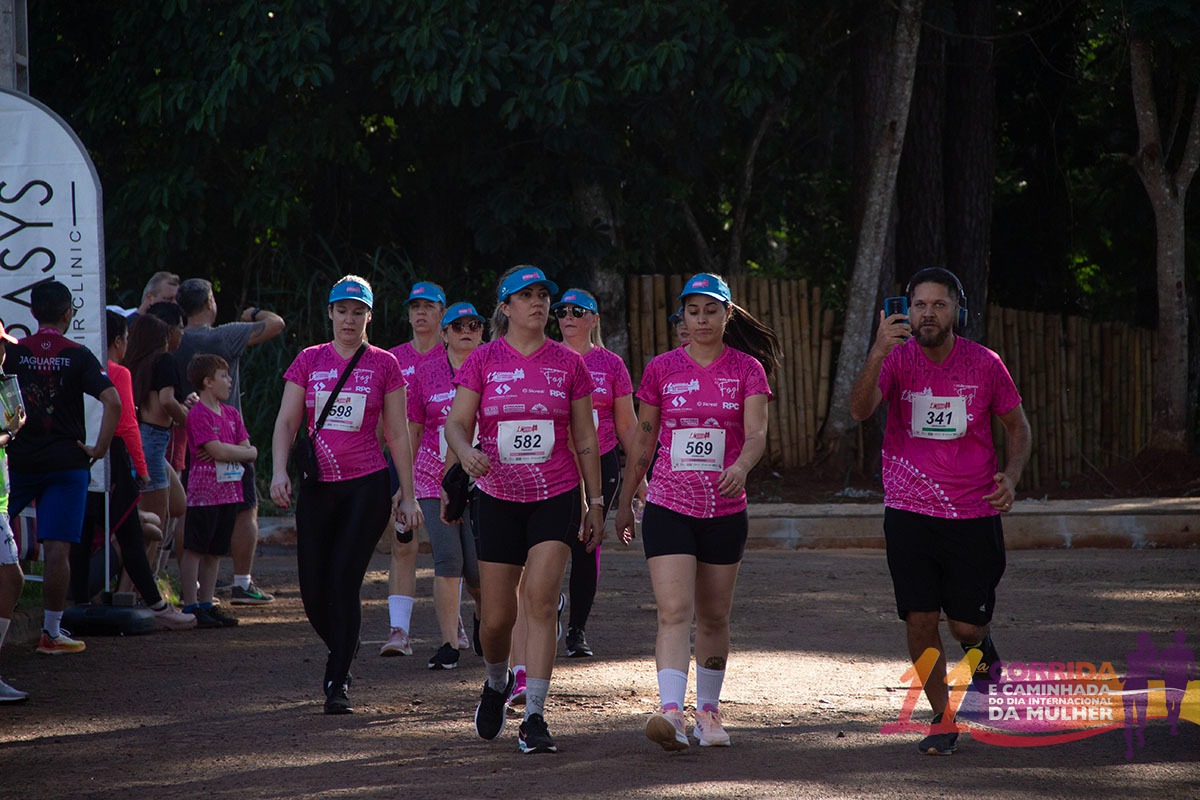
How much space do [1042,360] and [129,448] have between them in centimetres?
1344

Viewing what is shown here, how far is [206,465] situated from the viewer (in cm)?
1005

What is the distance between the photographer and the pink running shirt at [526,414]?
6.22m

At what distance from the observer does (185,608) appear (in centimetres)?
1008

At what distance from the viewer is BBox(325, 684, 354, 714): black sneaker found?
273 inches

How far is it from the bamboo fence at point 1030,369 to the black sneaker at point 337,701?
9.88m

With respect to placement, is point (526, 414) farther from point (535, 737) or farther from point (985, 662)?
point (985, 662)

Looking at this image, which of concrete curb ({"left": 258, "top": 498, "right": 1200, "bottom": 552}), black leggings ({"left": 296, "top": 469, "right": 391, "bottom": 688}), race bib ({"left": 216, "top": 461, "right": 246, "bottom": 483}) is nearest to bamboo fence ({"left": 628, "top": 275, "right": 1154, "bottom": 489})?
concrete curb ({"left": 258, "top": 498, "right": 1200, "bottom": 552})

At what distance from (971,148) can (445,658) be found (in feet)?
42.1

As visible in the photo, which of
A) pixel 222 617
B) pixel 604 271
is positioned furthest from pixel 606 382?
pixel 604 271

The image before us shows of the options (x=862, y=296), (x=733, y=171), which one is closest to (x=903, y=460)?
(x=862, y=296)

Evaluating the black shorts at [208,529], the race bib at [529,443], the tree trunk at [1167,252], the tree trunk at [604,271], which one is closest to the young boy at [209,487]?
the black shorts at [208,529]

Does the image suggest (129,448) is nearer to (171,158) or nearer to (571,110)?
(571,110)

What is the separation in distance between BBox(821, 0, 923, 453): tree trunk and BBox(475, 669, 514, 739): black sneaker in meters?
11.5

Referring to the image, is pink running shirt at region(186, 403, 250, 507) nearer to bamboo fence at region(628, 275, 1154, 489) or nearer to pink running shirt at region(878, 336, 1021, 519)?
pink running shirt at region(878, 336, 1021, 519)
